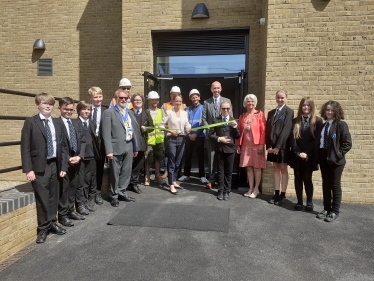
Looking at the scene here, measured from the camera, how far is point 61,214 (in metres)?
3.80

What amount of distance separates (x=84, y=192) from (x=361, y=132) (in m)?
4.96

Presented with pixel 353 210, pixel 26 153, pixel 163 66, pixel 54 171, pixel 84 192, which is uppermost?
pixel 163 66

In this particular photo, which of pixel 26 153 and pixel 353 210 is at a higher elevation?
pixel 26 153

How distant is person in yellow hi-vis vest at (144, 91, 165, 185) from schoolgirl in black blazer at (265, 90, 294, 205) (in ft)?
6.75

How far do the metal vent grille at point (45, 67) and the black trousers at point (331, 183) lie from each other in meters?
8.00

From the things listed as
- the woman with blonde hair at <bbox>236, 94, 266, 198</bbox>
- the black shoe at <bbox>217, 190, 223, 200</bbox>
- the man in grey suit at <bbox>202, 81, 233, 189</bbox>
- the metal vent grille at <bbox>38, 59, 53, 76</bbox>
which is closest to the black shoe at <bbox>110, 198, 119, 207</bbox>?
the black shoe at <bbox>217, 190, 223, 200</bbox>

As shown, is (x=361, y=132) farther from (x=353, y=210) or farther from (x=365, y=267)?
(x=365, y=267)

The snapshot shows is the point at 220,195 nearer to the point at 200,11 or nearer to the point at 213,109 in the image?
the point at 213,109

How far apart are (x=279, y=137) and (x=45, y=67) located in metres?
7.49

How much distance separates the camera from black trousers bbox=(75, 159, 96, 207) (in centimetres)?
417

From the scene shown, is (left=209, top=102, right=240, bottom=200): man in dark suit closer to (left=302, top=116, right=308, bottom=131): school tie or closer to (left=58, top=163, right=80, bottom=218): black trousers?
(left=302, top=116, right=308, bottom=131): school tie

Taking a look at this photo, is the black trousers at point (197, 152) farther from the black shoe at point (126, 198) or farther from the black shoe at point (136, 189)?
the black shoe at point (126, 198)

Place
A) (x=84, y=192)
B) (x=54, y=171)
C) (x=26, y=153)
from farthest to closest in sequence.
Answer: (x=84, y=192), (x=54, y=171), (x=26, y=153)

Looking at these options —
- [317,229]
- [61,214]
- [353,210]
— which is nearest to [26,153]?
[61,214]
